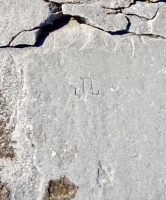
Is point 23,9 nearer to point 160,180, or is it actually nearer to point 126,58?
point 126,58

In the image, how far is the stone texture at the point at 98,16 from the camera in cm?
125

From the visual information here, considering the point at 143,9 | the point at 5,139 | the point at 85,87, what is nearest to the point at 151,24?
the point at 143,9

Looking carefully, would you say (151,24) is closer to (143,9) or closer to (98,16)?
(143,9)

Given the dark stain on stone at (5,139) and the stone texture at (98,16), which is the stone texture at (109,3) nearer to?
the stone texture at (98,16)

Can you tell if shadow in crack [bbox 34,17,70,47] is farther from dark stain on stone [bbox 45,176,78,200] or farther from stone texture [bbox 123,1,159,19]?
dark stain on stone [bbox 45,176,78,200]

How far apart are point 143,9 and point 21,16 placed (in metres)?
0.44

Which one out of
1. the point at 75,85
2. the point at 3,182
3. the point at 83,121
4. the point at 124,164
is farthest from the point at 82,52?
the point at 3,182

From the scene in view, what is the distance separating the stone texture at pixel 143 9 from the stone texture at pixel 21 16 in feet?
0.95

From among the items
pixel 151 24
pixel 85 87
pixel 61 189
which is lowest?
pixel 61 189

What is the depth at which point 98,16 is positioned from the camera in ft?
4.14

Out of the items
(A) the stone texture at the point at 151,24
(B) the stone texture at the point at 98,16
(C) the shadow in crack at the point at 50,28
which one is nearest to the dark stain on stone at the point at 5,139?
(C) the shadow in crack at the point at 50,28

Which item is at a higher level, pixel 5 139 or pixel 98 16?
pixel 98 16

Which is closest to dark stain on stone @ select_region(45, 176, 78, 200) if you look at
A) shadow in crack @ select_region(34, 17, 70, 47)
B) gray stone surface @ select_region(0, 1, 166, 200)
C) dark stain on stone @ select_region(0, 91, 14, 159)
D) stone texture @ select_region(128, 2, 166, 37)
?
gray stone surface @ select_region(0, 1, 166, 200)

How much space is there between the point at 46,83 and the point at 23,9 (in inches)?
10.4
